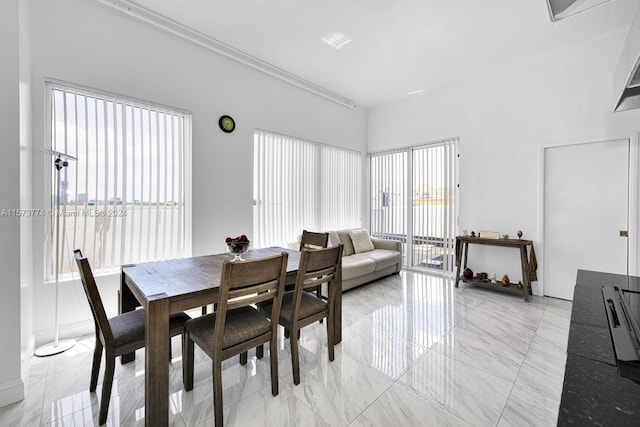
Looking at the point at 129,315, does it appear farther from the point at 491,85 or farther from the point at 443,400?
the point at 491,85

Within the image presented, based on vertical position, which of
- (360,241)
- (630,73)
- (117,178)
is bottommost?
(360,241)

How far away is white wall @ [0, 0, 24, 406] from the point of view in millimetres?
1682

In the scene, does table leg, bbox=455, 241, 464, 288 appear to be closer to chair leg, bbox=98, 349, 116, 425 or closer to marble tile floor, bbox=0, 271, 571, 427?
marble tile floor, bbox=0, 271, 571, 427

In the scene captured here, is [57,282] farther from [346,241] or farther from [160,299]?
[346,241]

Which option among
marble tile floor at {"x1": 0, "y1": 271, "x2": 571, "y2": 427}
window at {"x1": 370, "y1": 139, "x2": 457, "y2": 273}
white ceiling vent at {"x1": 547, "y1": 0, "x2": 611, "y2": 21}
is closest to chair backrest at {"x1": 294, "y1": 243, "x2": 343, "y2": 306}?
marble tile floor at {"x1": 0, "y1": 271, "x2": 571, "y2": 427}

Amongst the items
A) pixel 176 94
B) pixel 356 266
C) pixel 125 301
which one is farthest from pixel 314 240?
pixel 176 94

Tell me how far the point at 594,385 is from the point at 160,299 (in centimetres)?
173

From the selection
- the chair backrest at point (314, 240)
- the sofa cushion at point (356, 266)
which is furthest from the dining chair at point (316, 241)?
the sofa cushion at point (356, 266)

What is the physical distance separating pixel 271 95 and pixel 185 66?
3.95 feet

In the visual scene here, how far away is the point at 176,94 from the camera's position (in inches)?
123

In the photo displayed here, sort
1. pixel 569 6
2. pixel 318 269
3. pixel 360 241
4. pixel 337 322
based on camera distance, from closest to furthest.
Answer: pixel 569 6
pixel 318 269
pixel 337 322
pixel 360 241

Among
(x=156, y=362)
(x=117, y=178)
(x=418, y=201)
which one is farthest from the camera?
Result: (x=418, y=201)

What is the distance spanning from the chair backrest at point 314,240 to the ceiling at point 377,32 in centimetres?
Result: 231

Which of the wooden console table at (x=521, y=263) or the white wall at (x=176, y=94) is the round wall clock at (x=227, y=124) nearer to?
the white wall at (x=176, y=94)
